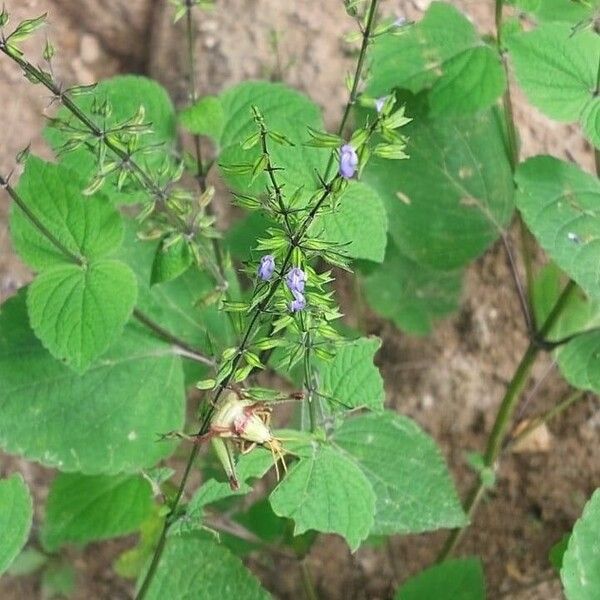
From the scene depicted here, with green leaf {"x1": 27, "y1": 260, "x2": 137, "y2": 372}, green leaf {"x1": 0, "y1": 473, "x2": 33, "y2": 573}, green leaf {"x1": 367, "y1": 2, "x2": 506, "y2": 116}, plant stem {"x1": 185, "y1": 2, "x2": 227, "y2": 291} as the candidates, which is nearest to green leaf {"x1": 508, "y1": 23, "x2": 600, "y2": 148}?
green leaf {"x1": 367, "y1": 2, "x2": 506, "y2": 116}

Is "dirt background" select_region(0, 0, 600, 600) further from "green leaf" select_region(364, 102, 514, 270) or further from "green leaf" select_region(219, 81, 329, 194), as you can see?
"green leaf" select_region(219, 81, 329, 194)

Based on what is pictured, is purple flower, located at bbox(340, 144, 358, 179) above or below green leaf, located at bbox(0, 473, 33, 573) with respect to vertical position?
above

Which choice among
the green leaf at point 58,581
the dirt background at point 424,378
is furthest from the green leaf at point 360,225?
the green leaf at point 58,581

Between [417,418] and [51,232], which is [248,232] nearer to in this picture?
[51,232]

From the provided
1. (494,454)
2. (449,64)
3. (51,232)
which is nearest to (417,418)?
(494,454)

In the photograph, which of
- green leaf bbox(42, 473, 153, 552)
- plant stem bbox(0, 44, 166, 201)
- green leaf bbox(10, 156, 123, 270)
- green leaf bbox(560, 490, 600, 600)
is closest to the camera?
plant stem bbox(0, 44, 166, 201)

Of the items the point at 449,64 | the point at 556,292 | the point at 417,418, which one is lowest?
the point at 417,418
